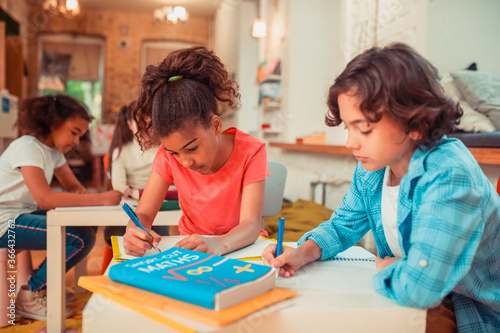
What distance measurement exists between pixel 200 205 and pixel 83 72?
8.03m

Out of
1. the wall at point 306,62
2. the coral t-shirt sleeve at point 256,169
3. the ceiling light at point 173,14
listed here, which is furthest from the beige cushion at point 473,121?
the ceiling light at point 173,14

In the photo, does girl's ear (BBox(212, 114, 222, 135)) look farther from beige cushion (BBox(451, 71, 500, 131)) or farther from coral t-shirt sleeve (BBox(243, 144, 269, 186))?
beige cushion (BBox(451, 71, 500, 131))

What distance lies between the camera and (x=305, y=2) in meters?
3.98

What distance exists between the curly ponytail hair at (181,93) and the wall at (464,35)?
4.74 feet

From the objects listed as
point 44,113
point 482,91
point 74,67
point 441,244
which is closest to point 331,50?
point 482,91

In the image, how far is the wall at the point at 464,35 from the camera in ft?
7.04

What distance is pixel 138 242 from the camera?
34.9 inches

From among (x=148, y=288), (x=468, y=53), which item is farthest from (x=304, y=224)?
(x=148, y=288)

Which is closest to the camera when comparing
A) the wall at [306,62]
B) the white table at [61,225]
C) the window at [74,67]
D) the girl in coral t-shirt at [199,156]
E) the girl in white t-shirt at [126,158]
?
the girl in coral t-shirt at [199,156]

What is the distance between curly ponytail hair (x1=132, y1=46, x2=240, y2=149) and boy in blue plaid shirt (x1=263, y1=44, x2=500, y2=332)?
0.38 metres

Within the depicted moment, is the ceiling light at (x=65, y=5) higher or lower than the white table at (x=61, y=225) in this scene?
higher

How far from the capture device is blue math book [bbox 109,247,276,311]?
1.84ft

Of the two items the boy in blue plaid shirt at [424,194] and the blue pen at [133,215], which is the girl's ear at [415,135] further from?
the blue pen at [133,215]

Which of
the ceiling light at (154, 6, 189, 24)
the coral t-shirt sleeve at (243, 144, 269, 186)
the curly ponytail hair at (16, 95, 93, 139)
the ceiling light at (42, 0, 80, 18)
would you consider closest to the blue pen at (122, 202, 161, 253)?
the coral t-shirt sleeve at (243, 144, 269, 186)
